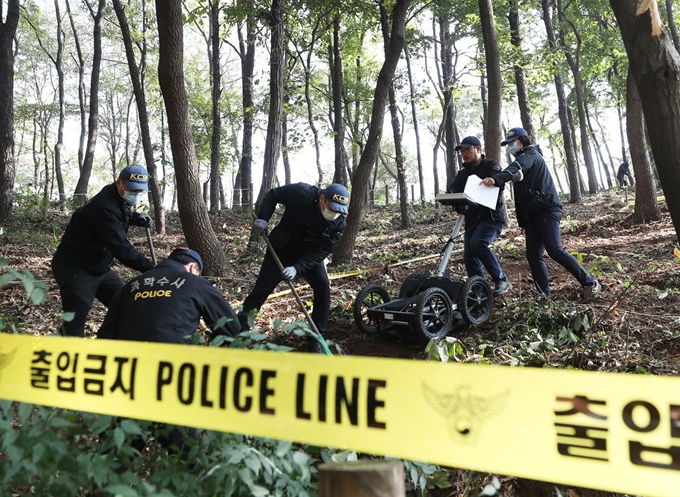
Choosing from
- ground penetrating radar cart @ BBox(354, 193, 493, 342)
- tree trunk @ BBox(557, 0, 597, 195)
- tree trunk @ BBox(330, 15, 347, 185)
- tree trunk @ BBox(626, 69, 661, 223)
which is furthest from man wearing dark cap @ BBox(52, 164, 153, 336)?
tree trunk @ BBox(557, 0, 597, 195)

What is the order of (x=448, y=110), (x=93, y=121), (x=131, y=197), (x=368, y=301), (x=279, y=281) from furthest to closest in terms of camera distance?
Answer: 1. (x=448, y=110)
2. (x=93, y=121)
3. (x=368, y=301)
4. (x=279, y=281)
5. (x=131, y=197)

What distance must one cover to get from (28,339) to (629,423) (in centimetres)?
270

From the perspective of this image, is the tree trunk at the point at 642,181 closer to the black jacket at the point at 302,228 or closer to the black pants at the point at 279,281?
the black jacket at the point at 302,228

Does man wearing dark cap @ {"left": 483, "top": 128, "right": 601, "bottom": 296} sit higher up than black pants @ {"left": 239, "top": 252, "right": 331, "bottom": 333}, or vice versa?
man wearing dark cap @ {"left": 483, "top": 128, "right": 601, "bottom": 296}

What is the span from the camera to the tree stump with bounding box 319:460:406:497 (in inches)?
58.9

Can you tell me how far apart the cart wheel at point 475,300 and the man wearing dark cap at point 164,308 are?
264 cm

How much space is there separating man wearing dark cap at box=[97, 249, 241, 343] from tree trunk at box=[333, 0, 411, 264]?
230 inches

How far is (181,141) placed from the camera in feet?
25.4

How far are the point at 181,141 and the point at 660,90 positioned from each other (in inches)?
255

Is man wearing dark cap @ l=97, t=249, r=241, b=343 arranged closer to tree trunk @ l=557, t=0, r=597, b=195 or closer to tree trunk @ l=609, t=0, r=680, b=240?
tree trunk @ l=609, t=0, r=680, b=240

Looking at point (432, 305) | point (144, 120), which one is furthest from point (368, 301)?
point (144, 120)

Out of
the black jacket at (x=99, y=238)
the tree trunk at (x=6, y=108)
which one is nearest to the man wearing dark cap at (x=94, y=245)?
the black jacket at (x=99, y=238)

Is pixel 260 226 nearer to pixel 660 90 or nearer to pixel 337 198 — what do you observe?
pixel 337 198

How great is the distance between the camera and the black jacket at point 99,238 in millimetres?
4625
